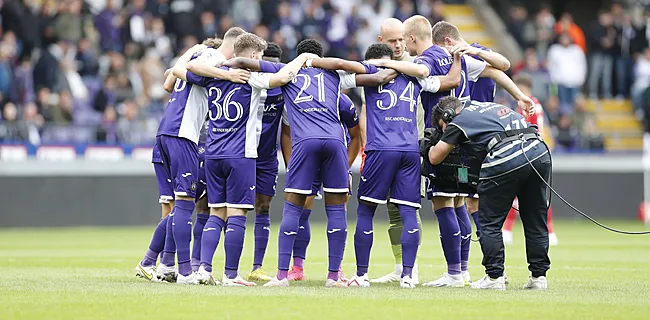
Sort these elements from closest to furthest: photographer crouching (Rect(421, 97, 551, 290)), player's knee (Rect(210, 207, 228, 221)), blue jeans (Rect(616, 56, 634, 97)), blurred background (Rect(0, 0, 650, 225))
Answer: photographer crouching (Rect(421, 97, 551, 290))
player's knee (Rect(210, 207, 228, 221))
blurred background (Rect(0, 0, 650, 225))
blue jeans (Rect(616, 56, 634, 97))

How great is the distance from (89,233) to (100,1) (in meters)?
7.06

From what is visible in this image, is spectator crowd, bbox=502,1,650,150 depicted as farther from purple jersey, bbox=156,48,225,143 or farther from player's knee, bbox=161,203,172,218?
purple jersey, bbox=156,48,225,143

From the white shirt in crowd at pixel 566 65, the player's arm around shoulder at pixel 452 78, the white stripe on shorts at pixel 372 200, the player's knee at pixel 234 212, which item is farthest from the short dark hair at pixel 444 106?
the white shirt in crowd at pixel 566 65

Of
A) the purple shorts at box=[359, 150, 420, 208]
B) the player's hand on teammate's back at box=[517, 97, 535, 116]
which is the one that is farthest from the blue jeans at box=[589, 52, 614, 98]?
the purple shorts at box=[359, 150, 420, 208]

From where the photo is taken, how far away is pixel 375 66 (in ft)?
36.5

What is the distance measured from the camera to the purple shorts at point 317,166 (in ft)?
34.9

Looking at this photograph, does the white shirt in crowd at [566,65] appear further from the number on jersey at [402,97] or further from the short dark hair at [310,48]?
the short dark hair at [310,48]

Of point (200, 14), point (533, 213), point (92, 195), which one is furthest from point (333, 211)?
point (200, 14)

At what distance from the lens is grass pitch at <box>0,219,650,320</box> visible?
8.47m

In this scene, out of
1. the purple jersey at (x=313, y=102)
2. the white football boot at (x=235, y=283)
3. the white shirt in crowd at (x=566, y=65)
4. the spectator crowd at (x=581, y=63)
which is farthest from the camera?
the white shirt in crowd at (x=566, y=65)

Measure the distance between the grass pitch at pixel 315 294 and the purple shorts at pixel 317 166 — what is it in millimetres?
1007

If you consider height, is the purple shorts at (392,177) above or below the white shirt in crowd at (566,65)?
below

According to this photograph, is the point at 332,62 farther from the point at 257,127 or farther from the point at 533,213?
the point at 533,213

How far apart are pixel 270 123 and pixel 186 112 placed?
3.02 ft
